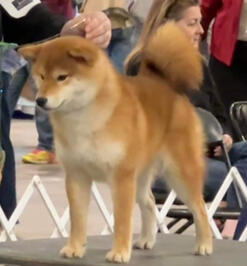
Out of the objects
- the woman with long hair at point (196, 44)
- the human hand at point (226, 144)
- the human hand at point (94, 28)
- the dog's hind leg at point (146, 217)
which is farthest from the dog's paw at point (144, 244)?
the human hand at point (226, 144)

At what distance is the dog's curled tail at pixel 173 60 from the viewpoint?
6.84 ft

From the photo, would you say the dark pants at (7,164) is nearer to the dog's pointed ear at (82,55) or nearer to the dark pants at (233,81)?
the dark pants at (233,81)

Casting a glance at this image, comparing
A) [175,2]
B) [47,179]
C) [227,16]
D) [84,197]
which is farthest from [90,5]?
[47,179]

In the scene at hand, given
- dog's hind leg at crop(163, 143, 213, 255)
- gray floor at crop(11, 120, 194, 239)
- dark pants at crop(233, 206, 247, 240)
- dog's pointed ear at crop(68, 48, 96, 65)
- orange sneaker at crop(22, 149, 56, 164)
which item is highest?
dog's pointed ear at crop(68, 48, 96, 65)

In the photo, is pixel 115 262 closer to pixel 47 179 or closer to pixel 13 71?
pixel 13 71

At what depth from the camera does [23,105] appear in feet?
24.7

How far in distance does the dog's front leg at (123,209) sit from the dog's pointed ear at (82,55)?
23 centimetres

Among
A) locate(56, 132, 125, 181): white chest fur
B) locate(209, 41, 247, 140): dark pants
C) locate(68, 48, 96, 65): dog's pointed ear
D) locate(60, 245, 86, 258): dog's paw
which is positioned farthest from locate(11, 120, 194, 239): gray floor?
locate(68, 48, 96, 65): dog's pointed ear

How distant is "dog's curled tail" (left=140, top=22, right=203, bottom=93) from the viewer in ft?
6.84

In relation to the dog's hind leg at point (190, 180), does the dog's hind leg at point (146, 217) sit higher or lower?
lower

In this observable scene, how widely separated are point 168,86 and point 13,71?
3.80ft

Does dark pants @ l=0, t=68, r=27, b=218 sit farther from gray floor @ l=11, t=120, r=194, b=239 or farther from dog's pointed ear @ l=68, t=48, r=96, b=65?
dog's pointed ear @ l=68, t=48, r=96, b=65

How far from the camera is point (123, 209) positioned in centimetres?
186

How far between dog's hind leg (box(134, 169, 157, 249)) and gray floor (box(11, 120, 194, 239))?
1.12 m
